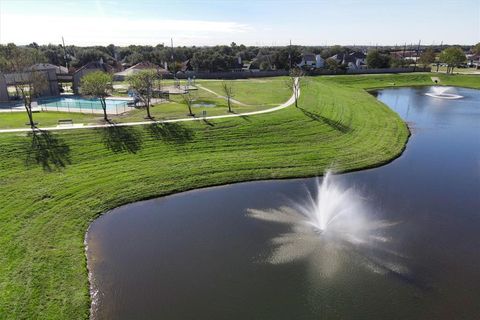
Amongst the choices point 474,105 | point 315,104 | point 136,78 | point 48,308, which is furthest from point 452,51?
point 48,308

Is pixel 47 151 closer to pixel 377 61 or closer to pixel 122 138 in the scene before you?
Result: pixel 122 138

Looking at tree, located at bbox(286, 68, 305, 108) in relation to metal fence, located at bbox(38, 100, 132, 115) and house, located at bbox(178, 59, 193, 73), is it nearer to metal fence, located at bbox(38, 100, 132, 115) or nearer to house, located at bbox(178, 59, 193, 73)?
metal fence, located at bbox(38, 100, 132, 115)

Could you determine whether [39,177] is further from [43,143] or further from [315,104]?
[315,104]

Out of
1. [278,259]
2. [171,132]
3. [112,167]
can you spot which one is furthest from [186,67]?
[278,259]

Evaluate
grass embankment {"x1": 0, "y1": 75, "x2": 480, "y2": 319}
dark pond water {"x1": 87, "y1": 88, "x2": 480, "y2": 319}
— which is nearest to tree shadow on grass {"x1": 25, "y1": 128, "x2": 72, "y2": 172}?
grass embankment {"x1": 0, "y1": 75, "x2": 480, "y2": 319}

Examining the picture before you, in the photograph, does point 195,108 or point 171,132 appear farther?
point 195,108

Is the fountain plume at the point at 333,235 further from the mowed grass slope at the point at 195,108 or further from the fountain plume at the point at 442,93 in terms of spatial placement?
the fountain plume at the point at 442,93
